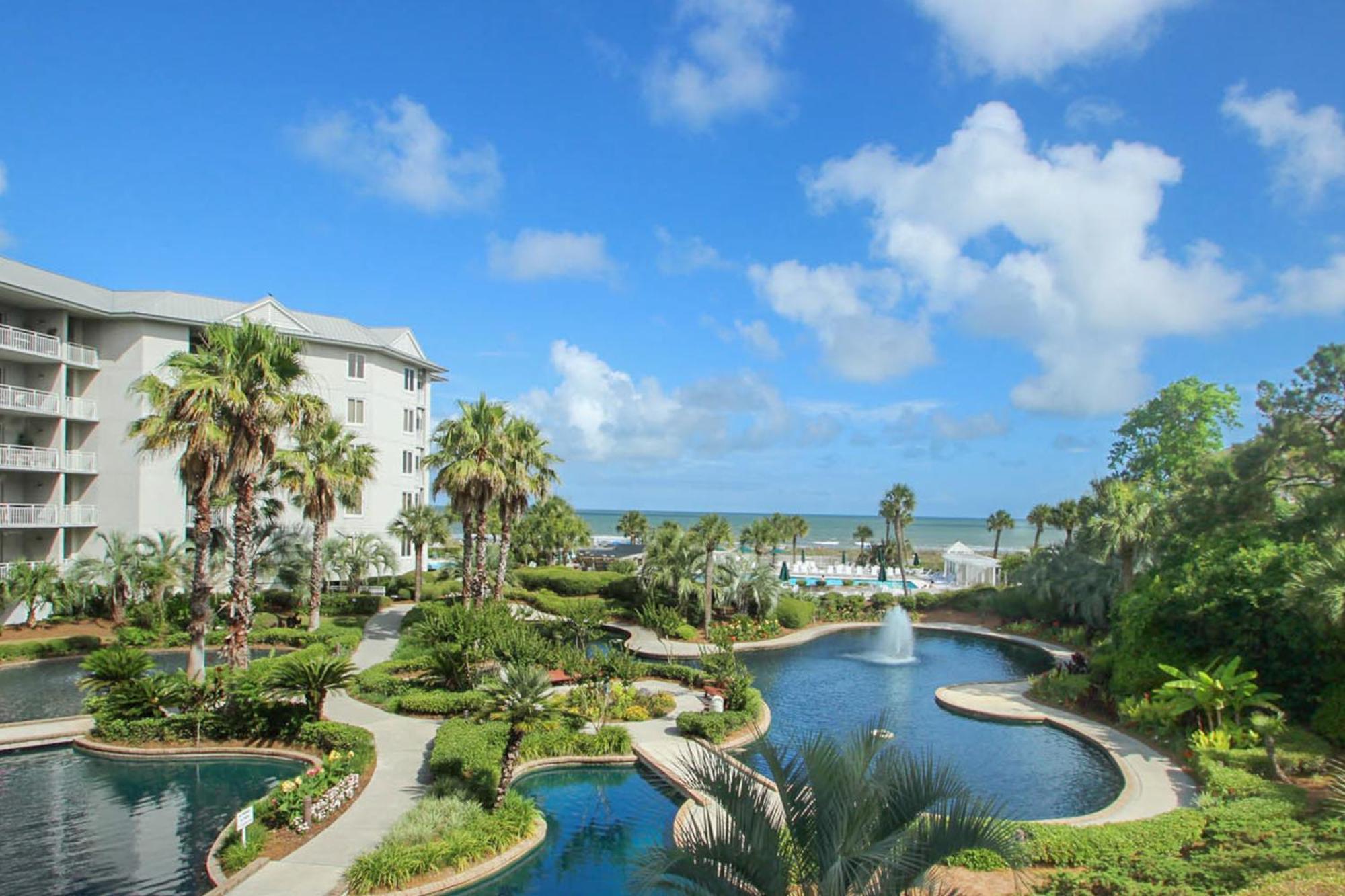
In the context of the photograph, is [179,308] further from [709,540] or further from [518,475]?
[709,540]

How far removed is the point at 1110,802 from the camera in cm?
1650

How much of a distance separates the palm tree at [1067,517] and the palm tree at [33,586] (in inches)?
1996

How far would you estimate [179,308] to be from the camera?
37.7m

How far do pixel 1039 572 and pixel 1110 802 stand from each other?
2473 centimetres

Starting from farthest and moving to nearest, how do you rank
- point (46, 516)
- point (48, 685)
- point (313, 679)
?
point (46, 516) → point (48, 685) → point (313, 679)

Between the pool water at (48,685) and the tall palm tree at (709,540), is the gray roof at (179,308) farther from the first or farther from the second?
the tall palm tree at (709,540)

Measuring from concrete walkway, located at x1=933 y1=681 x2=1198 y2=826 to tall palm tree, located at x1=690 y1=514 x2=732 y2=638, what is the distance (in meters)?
12.6

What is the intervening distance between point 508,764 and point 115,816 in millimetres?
7363

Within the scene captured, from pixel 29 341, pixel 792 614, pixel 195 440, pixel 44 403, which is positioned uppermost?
pixel 29 341

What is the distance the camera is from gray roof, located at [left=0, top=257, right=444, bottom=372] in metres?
33.0

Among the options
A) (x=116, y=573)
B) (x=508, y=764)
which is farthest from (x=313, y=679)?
(x=116, y=573)

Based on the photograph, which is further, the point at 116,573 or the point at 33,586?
the point at 116,573

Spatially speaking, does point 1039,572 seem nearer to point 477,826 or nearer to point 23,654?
point 477,826

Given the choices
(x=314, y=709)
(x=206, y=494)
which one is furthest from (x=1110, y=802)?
(x=206, y=494)
